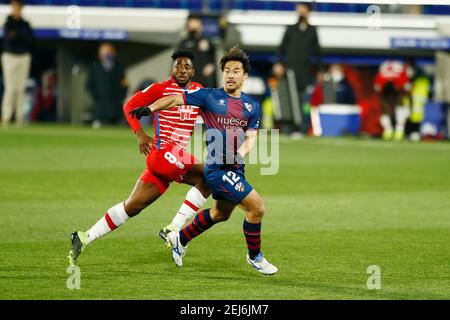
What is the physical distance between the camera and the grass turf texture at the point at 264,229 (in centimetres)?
922

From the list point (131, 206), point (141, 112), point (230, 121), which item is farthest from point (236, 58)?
point (131, 206)

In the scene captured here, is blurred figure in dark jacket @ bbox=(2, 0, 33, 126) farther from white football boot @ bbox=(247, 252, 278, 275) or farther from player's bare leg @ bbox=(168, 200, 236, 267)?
white football boot @ bbox=(247, 252, 278, 275)

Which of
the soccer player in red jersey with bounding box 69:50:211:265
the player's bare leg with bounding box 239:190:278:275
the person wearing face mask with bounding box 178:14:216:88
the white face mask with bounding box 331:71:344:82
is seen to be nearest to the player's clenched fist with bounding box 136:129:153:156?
the soccer player in red jersey with bounding box 69:50:211:265

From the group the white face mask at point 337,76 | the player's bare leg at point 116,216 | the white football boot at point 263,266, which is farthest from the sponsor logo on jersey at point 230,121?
the white face mask at point 337,76

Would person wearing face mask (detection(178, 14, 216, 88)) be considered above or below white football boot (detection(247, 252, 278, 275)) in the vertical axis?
above

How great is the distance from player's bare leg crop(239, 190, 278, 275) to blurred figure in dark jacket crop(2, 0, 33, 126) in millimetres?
15842

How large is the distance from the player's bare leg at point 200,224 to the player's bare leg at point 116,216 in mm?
409

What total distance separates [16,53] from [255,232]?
1620 cm

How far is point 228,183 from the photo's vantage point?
31.6 ft

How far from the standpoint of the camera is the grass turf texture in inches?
363

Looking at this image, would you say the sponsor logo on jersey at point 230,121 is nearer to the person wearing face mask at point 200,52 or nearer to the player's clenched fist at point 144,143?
the player's clenched fist at point 144,143

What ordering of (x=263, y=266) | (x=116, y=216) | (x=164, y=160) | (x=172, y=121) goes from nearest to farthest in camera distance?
(x=263, y=266), (x=116, y=216), (x=164, y=160), (x=172, y=121)

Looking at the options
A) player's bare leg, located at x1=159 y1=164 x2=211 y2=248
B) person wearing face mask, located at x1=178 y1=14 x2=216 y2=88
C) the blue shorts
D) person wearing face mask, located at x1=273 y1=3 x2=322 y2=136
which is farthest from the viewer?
person wearing face mask, located at x1=273 y1=3 x2=322 y2=136

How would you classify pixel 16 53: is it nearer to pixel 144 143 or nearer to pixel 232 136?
pixel 144 143
